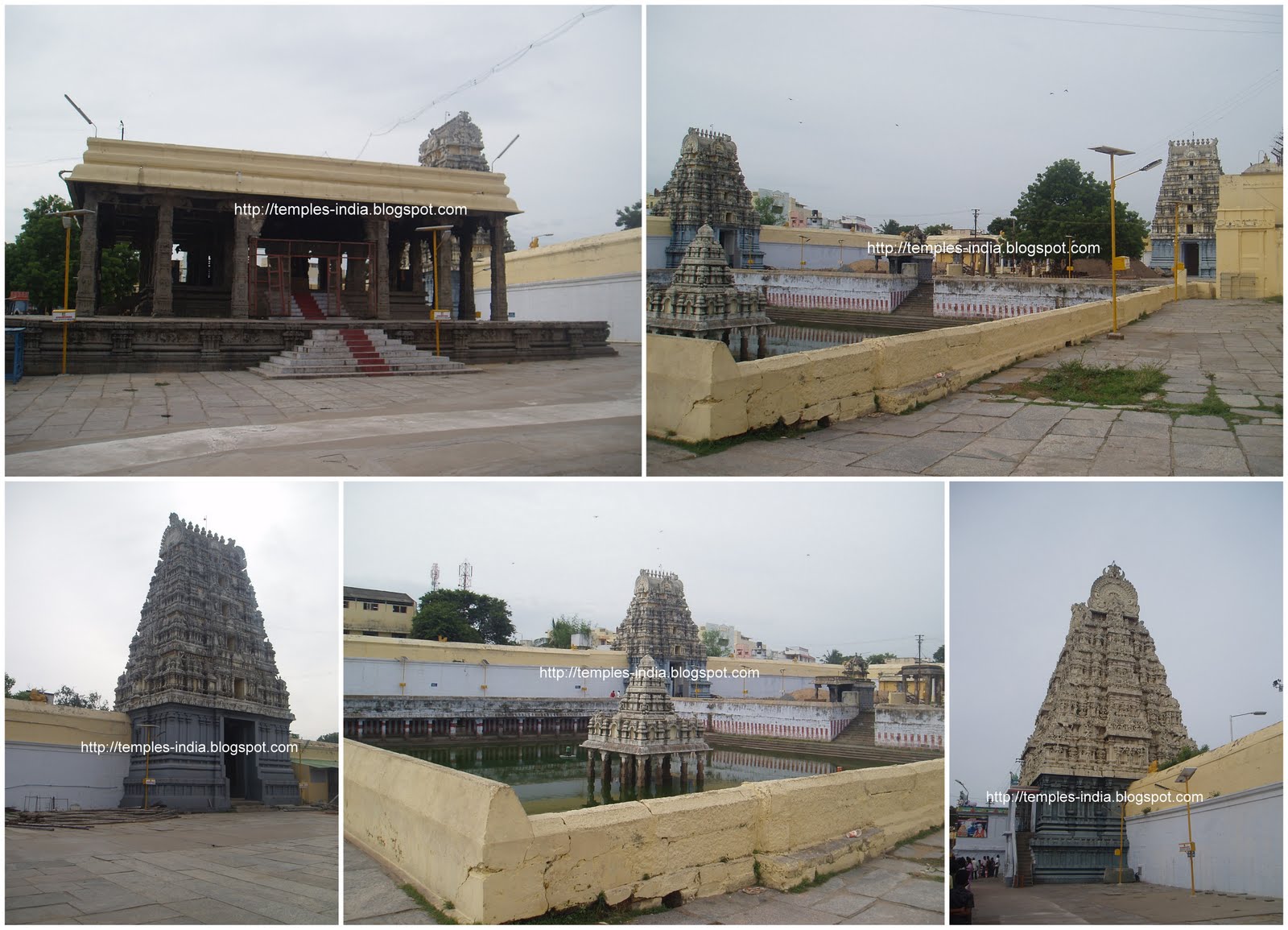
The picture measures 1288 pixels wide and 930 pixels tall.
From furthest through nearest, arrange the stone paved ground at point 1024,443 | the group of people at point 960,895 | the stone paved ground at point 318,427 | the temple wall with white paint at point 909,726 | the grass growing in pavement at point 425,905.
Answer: the temple wall with white paint at point 909,726
the stone paved ground at point 318,427
the stone paved ground at point 1024,443
the group of people at point 960,895
the grass growing in pavement at point 425,905

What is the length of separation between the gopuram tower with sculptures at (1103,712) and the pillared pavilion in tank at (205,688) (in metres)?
10.8

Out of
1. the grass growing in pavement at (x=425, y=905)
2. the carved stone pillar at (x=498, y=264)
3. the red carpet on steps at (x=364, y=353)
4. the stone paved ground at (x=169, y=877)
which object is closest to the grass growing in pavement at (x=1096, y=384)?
the grass growing in pavement at (x=425, y=905)

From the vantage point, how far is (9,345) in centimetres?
1401

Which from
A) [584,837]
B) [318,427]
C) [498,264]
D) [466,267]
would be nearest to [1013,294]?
[498,264]

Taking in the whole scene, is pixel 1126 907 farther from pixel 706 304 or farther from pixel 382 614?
pixel 382 614

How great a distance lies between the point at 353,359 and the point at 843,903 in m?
13.3

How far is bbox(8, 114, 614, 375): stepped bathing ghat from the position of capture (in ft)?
54.5

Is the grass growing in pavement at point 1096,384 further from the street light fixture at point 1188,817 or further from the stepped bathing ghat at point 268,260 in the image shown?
the stepped bathing ghat at point 268,260

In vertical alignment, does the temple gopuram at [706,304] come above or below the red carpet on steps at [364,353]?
above

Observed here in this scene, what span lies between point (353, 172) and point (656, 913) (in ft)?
59.5

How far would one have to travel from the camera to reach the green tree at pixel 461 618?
24984 millimetres

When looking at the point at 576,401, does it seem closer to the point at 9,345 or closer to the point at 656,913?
the point at 656,913

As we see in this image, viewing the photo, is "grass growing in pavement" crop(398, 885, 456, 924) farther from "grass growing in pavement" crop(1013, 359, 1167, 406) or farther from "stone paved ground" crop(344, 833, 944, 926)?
"grass growing in pavement" crop(1013, 359, 1167, 406)

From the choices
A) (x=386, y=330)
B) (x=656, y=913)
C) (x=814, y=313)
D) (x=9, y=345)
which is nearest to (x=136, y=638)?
(x=9, y=345)
